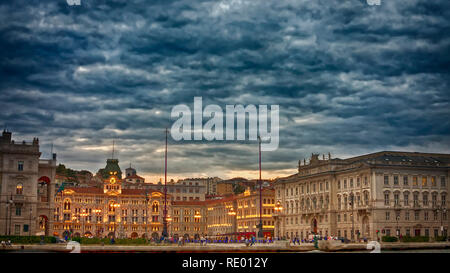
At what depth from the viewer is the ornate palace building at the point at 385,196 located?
10694cm

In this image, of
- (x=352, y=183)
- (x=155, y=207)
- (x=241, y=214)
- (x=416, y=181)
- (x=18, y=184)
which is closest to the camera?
(x=18, y=184)

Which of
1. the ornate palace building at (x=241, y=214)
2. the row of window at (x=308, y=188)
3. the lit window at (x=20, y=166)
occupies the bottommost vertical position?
the ornate palace building at (x=241, y=214)

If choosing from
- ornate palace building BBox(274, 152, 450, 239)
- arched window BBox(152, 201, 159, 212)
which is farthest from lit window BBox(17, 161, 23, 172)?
arched window BBox(152, 201, 159, 212)

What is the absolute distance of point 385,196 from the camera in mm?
107750

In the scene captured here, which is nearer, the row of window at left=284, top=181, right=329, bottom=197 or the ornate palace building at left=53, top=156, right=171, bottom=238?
the row of window at left=284, top=181, right=329, bottom=197

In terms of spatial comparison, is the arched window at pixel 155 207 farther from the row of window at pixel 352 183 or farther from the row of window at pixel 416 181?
the row of window at pixel 416 181

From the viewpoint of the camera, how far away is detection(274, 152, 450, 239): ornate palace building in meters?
107

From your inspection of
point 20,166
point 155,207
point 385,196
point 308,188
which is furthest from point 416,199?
point 155,207

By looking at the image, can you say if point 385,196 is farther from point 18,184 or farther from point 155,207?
point 155,207

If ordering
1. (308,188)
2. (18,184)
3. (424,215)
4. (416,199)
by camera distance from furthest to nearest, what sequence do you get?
(308,188), (416,199), (424,215), (18,184)

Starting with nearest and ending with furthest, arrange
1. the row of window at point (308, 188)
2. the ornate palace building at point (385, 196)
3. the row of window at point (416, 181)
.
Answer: the ornate palace building at point (385, 196), the row of window at point (416, 181), the row of window at point (308, 188)

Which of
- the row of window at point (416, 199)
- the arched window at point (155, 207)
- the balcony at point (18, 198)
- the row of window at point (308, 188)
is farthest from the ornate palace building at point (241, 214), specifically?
the balcony at point (18, 198)

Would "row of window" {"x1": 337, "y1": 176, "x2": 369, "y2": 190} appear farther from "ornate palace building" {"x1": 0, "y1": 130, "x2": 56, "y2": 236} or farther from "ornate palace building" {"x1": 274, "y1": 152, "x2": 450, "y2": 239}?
"ornate palace building" {"x1": 0, "y1": 130, "x2": 56, "y2": 236}
